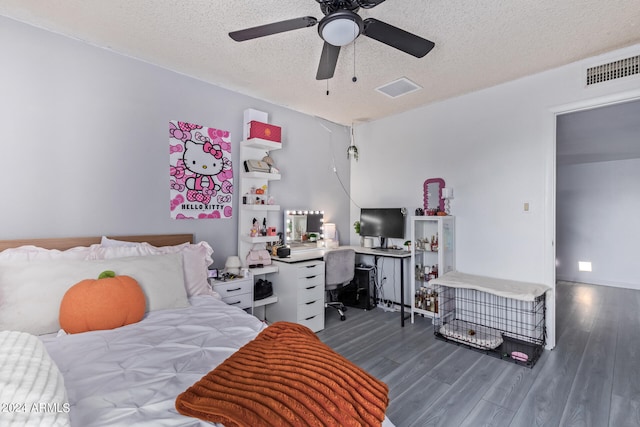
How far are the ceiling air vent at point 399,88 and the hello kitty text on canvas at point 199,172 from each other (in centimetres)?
175

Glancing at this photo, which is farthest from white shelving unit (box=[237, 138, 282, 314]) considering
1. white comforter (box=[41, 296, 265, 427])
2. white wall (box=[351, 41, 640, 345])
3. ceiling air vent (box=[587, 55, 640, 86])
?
ceiling air vent (box=[587, 55, 640, 86])

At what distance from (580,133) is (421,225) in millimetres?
2465

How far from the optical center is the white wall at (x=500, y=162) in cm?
275

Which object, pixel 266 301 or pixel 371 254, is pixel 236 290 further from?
pixel 371 254

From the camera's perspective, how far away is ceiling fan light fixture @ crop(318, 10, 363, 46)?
1.48 metres

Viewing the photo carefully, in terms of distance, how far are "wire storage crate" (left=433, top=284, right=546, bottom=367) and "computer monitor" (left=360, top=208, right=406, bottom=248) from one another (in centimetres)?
84

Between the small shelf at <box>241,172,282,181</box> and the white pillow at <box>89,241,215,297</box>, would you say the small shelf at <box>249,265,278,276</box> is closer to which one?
the white pillow at <box>89,241,215,297</box>

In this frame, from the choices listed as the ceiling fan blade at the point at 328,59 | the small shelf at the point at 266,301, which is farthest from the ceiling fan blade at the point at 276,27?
the small shelf at the point at 266,301

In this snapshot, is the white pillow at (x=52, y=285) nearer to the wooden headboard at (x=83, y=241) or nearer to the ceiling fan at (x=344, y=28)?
the wooden headboard at (x=83, y=241)

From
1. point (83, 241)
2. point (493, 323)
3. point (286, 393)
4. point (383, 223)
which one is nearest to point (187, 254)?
point (83, 241)

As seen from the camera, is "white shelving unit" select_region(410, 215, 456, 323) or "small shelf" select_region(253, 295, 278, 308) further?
"white shelving unit" select_region(410, 215, 456, 323)

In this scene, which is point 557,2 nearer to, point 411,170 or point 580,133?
point 411,170

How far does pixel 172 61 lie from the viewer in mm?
2566

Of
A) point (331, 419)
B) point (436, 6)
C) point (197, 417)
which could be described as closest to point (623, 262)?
point (436, 6)
